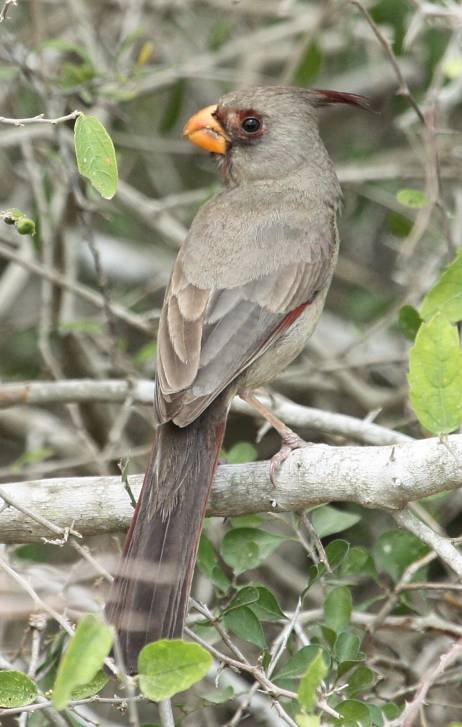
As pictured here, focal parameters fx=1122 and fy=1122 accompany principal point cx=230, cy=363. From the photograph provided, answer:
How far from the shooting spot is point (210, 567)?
353 centimetres

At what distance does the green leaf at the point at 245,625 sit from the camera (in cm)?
320

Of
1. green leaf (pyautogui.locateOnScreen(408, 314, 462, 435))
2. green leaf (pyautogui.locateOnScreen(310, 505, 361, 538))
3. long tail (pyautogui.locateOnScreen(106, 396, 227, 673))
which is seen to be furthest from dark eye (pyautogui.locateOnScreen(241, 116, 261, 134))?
green leaf (pyautogui.locateOnScreen(408, 314, 462, 435))

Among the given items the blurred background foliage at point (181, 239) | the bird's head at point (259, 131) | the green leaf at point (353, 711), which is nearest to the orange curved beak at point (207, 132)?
the bird's head at point (259, 131)

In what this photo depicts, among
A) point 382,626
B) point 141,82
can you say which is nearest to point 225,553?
→ point 382,626

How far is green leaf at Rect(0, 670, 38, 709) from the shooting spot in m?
2.65

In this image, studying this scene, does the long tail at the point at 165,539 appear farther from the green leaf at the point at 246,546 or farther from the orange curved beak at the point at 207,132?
the orange curved beak at the point at 207,132

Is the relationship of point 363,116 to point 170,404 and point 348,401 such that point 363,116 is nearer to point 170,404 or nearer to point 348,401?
point 348,401

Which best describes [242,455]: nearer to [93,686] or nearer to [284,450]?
[284,450]

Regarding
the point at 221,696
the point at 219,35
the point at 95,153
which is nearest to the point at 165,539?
the point at 221,696

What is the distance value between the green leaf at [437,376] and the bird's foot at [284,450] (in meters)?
0.64

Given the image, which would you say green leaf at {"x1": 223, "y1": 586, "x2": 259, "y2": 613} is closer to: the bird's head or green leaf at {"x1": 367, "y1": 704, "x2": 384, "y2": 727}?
green leaf at {"x1": 367, "y1": 704, "x2": 384, "y2": 727}

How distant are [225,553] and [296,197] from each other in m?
1.73

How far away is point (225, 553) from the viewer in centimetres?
351

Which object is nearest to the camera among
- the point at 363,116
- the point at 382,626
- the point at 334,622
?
the point at 334,622
